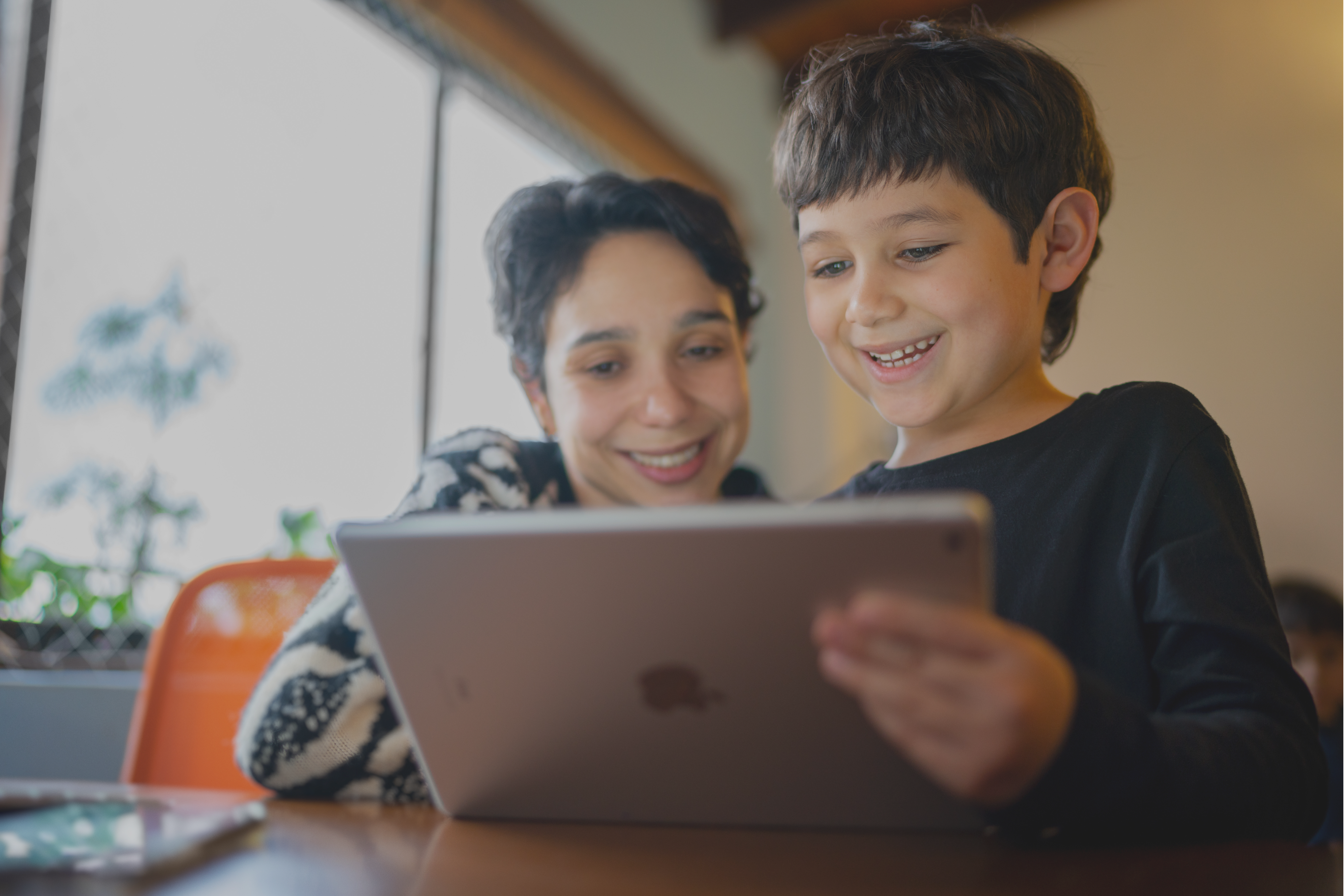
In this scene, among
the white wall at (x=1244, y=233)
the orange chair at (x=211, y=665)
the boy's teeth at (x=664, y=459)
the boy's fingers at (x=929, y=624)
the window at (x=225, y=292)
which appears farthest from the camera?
the white wall at (x=1244, y=233)

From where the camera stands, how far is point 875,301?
0.86 m

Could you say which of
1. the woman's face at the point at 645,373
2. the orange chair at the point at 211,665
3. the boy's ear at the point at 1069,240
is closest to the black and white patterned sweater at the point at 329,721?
the orange chair at the point at 211,665


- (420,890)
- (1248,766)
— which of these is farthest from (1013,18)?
(420,890)

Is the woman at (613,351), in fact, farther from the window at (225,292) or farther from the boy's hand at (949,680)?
the boy's hand at (949,680)

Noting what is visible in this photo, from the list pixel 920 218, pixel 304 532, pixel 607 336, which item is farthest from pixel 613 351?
pixel 304 532

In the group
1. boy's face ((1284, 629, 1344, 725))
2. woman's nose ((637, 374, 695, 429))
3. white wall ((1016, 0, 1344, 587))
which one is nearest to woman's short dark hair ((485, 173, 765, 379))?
woman's nose ((637, 374, 695, 429))

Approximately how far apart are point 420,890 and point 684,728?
158 millimetres

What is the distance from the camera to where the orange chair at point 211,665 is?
1.12 metres

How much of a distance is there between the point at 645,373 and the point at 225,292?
120 cm

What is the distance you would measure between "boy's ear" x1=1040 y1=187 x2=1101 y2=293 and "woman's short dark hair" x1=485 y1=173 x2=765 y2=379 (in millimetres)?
432

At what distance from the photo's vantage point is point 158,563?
1.79m

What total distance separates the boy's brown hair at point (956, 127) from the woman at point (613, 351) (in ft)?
0.85

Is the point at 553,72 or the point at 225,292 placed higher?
the point at 553,72

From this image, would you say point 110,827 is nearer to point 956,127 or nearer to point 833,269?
point 833,269
